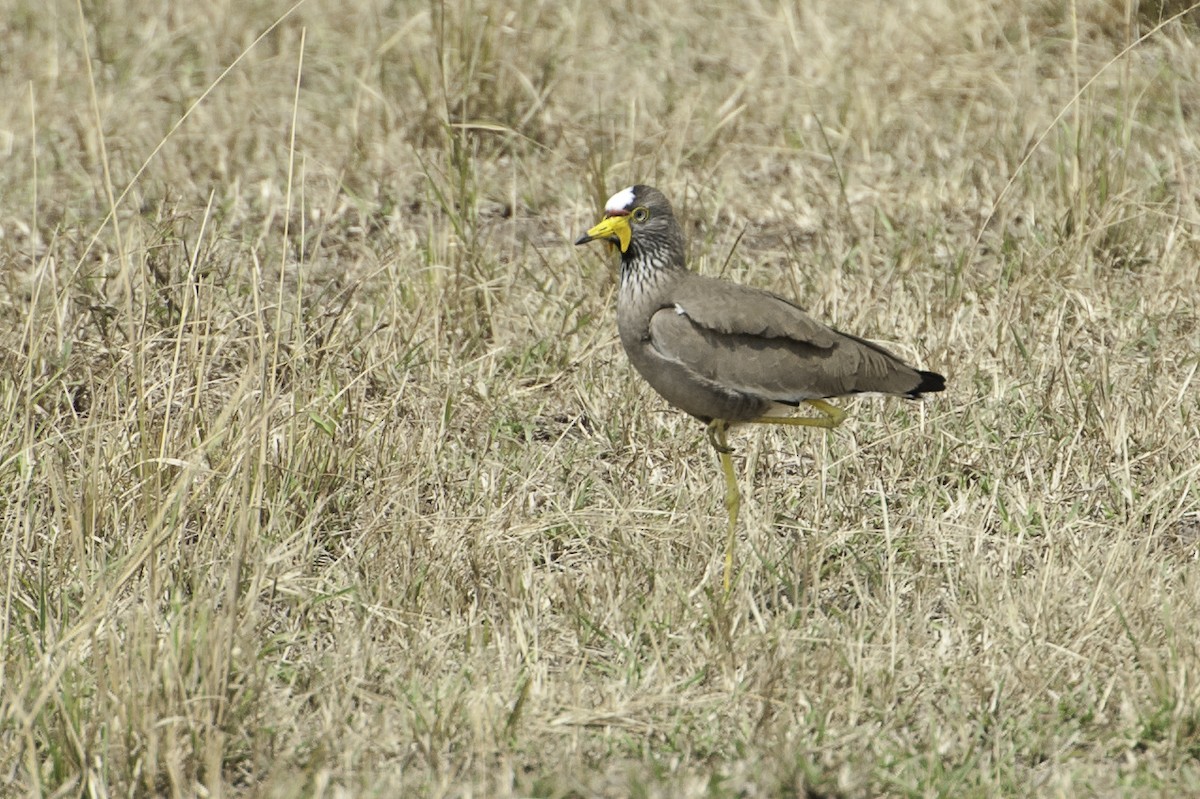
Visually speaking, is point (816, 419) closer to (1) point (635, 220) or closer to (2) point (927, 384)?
(2) point (927, 384)

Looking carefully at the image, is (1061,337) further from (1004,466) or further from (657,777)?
(657,777)

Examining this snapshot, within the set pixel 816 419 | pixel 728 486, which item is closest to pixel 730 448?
pixel 728 486

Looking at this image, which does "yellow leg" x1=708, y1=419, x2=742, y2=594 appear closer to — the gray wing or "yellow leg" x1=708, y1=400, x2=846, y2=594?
"yellow leg" x1=708, y1=400, x2=846, y2=594

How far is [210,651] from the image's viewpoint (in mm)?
3510

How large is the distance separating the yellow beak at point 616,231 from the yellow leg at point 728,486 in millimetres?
595

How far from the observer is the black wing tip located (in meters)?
4.66

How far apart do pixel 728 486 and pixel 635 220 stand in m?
0.83

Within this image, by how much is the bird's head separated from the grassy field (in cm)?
72

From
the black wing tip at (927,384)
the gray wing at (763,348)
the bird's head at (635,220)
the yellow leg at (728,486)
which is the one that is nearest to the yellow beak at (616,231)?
the bird's head at (635,220)

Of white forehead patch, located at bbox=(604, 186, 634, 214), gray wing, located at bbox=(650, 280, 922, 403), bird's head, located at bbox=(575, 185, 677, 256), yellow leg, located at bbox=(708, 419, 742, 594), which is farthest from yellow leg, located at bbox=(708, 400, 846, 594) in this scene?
white forehead patch, located at bbox=(604, 186, 634, 214)

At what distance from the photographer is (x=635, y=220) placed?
4.68m

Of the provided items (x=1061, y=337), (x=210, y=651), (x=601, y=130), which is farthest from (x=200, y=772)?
(x=601, y=130)

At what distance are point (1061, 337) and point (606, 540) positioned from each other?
75.1 inches

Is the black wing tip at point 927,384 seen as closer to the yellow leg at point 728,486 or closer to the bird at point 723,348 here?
the bird at point 723,348
